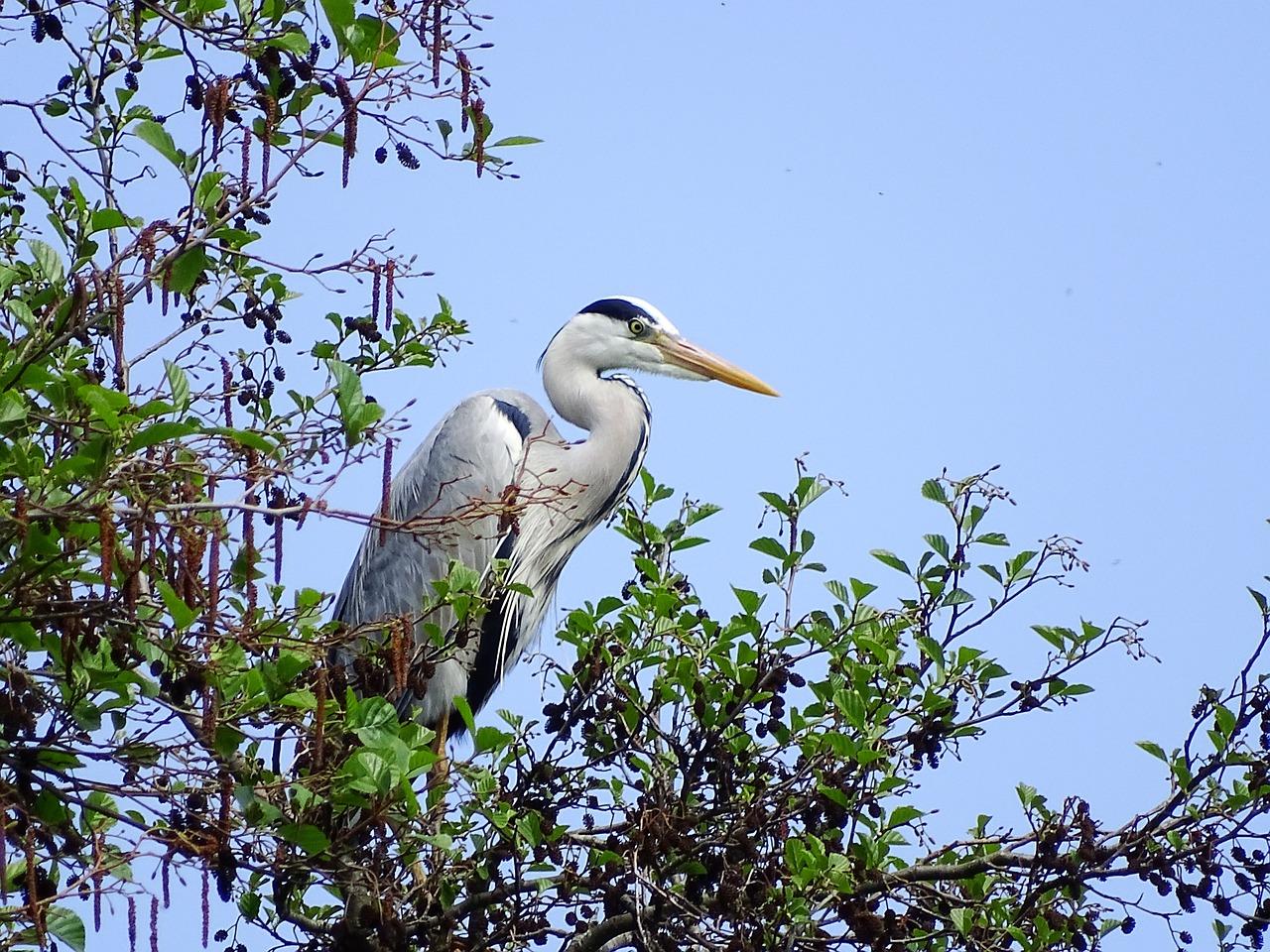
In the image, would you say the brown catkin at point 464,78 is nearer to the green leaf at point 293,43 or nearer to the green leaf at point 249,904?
the green leaf at point 293,43

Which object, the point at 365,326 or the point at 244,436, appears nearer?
the point at 244,436

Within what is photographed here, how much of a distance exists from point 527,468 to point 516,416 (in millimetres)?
262

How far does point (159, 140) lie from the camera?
10.3 ft

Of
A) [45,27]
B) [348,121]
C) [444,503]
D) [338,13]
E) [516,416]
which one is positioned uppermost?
[516,416]

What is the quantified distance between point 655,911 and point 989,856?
0.82 m

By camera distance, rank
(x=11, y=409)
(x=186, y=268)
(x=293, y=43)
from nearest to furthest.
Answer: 1. (x=11, y=409)
2. (x=186, y=268)
3. (x=293, y=43)

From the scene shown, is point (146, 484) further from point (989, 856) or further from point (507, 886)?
point (989, 856)

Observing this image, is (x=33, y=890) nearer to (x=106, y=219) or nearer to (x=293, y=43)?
(x=106, y=219)

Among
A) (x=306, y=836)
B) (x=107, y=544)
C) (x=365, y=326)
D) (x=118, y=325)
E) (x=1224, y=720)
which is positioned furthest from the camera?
(x=365, y=326)

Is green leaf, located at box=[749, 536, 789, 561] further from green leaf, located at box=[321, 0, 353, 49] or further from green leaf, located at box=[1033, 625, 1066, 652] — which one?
green leaf, located at box=[321, 0, 353, 49]

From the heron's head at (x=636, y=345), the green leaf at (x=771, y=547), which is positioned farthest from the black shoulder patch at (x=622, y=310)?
the green leaf at (x=771, y=547)

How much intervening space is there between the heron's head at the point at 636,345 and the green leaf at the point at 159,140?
3632 mm

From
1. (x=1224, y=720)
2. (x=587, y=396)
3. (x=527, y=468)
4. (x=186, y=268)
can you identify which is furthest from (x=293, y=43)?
(x=587, y=396)

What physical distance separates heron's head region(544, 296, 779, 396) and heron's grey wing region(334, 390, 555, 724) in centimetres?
33
